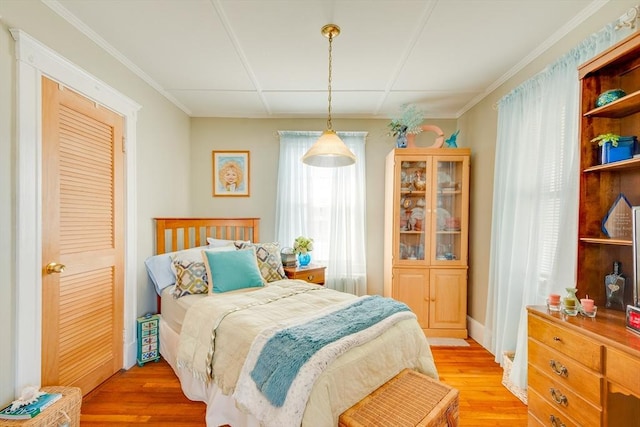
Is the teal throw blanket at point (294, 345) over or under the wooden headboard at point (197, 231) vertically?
under

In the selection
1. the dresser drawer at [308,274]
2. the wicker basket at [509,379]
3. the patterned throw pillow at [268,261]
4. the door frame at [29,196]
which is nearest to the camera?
the door frame at [29,196]

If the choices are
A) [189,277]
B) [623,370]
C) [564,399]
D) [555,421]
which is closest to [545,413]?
[555,421]

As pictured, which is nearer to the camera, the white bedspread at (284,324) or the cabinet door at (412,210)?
the white bedspread at (284,324)

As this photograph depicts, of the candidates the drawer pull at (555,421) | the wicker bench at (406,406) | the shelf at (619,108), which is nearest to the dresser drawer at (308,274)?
the wicker bench at (406,406)

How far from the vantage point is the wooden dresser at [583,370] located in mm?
1193

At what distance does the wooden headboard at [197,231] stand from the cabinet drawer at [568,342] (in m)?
2.76

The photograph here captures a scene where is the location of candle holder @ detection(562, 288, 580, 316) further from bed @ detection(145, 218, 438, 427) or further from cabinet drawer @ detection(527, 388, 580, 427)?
bed @ detection(145, 218, 438, 427)

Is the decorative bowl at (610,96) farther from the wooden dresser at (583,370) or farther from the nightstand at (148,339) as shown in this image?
the nightstand at (148,339)

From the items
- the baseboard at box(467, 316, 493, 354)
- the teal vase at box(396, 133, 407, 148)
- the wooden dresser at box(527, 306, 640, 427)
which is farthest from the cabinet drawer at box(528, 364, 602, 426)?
the teal vase at box(396, 133, 407, 148)

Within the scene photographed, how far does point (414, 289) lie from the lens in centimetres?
316

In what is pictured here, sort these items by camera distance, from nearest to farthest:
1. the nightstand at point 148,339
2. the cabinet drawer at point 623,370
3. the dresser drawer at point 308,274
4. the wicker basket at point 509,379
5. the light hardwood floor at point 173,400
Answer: the cabinet drawer at point 623,370 → the light hardwood floor at point 173,400 → the wicker basket at point 509,379 → the nightstand at point 148,339 → the dresser drawer at point 308,274

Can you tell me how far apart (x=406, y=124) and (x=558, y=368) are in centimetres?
252

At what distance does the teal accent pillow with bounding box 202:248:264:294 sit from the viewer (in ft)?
7.69

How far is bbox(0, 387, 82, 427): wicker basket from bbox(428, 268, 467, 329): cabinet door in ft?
9.81
